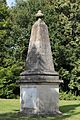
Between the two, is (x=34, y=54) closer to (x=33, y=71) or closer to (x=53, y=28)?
(x=33, y=71)

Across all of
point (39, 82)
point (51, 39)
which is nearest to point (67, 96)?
point (51, 39)

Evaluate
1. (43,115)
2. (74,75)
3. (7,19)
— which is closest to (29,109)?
(43,115)

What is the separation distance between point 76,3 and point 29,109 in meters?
23.6

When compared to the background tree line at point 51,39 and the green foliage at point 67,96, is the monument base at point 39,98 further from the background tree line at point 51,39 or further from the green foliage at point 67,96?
the green foliage at point 67,96

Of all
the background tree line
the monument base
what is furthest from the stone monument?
the background tree line

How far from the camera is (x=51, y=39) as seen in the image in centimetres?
3578

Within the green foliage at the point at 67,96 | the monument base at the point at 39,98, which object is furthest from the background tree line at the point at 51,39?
the monument base at the point at 39,98

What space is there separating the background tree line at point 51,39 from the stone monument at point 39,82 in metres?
19.1

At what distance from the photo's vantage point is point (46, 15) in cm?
3634

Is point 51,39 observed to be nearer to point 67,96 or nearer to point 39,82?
point 67,96

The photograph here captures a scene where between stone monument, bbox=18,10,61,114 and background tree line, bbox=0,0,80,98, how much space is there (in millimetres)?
19128

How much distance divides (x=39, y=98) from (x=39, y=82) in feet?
2.25

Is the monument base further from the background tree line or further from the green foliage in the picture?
the green foliage

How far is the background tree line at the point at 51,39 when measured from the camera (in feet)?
114
